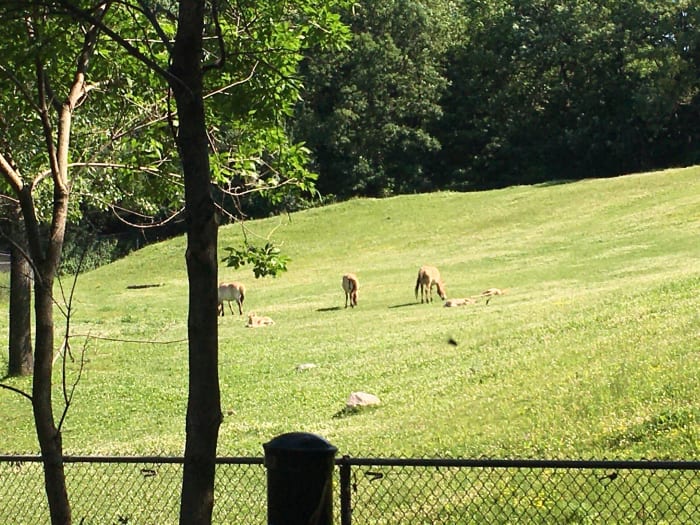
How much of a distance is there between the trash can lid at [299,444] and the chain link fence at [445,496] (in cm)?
140

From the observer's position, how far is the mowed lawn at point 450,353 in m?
10.7

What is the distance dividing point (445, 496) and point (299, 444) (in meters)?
4.17

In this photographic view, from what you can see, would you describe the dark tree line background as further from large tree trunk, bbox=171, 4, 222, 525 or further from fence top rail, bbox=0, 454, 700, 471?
large tree trunk, bbox=171, 4, 222, 525

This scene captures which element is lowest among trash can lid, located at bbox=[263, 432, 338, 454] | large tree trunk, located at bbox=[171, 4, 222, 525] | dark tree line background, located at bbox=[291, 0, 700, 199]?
trash can lid, located at bbox=[263, 432, 338, 454]

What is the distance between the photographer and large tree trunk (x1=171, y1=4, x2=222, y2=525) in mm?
3990

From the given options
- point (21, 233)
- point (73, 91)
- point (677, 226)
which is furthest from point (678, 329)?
point (677, 226)

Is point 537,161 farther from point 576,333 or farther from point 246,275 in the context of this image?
point 576,333

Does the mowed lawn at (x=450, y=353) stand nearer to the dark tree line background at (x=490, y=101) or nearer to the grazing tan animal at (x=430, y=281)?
the grazing tan animal at (x=430, y=281)

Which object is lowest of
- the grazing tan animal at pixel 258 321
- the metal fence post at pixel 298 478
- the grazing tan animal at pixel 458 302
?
the grazing tan animal at pixel 458 302

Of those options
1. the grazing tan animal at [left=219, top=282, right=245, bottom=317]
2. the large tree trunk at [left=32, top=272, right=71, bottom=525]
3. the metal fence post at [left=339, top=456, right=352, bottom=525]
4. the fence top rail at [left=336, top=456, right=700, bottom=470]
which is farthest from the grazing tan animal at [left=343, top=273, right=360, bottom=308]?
the large tree trunk at [left=32, top=272, right=71, bottom=525]

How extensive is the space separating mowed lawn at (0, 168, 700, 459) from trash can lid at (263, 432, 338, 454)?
4.52 ft

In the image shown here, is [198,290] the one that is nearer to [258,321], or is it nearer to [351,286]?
[258,321]

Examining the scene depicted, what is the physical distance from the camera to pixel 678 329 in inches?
561

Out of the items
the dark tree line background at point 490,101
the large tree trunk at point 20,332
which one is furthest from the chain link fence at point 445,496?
the dark tree line background at point 490,101
